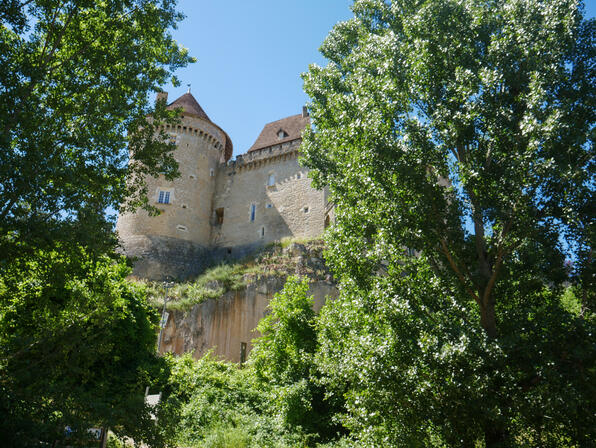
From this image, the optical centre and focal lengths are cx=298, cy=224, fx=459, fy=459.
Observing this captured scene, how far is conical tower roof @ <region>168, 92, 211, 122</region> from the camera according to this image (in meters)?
35.0

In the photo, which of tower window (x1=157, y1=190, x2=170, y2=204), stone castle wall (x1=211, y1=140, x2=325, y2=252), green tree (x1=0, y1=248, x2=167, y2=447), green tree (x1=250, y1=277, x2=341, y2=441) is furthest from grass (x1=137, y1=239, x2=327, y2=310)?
green tree (x1=0, y1=248, x2=167, y2=447)

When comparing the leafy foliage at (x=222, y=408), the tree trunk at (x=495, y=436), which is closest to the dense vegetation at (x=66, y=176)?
the leafy foliage at (x=222, y=408)

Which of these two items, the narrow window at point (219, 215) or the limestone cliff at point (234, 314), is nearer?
the limestone cliff at point (234, 314)

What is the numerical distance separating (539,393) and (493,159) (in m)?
4.32

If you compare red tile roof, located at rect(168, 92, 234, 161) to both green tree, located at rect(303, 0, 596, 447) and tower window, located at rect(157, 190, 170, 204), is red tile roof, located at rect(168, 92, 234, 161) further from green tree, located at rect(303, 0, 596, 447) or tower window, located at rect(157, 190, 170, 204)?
green tree, located at rect(303, 0, 596, 447)

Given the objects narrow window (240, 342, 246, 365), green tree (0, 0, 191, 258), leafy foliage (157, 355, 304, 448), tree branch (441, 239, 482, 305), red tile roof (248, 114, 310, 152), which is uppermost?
red tile roof (248, 114, 310, 152)

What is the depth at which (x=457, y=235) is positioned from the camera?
9188 millimetres

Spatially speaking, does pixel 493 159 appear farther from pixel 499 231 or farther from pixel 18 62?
pixel 18 62

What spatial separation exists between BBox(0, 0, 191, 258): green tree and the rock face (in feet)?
50.5

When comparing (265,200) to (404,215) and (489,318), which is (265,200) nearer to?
(404,215)

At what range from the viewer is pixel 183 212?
108ft

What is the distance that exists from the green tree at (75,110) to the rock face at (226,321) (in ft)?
50.5

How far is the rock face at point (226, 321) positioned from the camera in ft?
77.4

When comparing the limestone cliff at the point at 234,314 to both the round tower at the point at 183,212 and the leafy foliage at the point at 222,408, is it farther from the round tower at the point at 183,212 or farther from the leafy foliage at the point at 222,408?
the round tower at the point at 183,212
